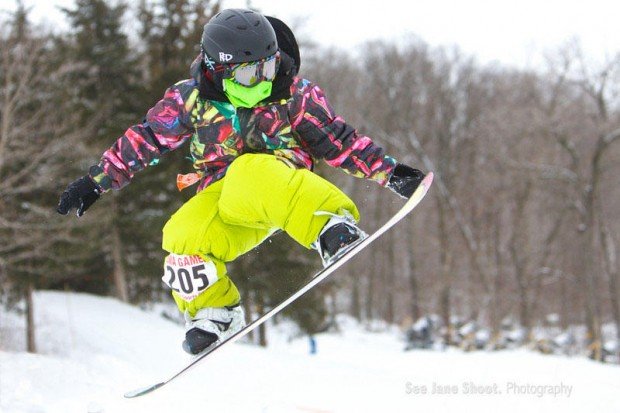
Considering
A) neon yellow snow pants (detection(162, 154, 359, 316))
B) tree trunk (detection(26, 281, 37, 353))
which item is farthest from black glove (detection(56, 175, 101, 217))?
tree trunk (detection(26, 281, 37, 353))

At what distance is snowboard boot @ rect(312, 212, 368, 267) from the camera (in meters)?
2.83

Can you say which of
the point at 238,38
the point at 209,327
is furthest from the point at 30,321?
the point at 238,38

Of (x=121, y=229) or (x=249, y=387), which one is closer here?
(x=249, y=387)

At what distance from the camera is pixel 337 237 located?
2.86 meters

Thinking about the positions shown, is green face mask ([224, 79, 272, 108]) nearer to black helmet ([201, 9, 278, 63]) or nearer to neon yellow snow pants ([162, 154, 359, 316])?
black helmet ([201, 9, 278, 63])

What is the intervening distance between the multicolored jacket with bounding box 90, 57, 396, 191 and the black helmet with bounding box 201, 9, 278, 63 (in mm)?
272

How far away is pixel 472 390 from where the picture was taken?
14.6 ft

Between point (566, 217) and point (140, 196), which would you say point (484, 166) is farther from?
point (140, 196)

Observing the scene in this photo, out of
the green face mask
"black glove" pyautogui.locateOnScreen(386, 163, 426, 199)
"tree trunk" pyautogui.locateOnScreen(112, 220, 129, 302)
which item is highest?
the green face mask

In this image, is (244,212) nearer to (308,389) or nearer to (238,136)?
(238,136)

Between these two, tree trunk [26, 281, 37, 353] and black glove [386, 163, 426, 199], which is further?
tree trunk [26, 281, 37, 353]

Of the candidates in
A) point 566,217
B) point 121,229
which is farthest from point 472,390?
point 566,217

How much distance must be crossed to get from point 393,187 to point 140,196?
13.2 meters

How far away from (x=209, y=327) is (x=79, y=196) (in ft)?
3.20
